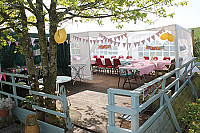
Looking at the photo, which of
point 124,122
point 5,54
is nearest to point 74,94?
point 124,122

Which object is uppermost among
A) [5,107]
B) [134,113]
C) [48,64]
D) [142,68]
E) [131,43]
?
[131,43]

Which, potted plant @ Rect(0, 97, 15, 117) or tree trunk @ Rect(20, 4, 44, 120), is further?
potted plant @ Rect(0, 97, 15, 117)

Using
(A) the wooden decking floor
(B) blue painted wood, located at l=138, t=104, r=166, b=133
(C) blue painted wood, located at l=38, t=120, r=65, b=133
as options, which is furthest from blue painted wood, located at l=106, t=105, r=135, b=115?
(C) blue painted wood, located at l=38, t=120, r=65, b=133

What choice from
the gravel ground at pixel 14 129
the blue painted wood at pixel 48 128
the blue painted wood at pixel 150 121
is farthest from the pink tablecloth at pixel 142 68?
the gravel ground at pixel 14 129

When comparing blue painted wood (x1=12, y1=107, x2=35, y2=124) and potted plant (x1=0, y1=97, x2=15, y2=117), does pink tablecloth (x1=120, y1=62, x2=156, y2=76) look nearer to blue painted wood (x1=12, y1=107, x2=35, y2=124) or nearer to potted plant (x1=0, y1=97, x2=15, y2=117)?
blue painted wood (x1=12, y1=107, x2=35, y2=124)

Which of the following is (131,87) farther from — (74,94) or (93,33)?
(93,33)

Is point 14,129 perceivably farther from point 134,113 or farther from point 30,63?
point 134,113

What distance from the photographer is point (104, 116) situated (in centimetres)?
401

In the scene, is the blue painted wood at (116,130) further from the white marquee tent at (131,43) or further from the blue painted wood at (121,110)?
the white marquee tent at (131,43)

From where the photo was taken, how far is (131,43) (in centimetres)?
999

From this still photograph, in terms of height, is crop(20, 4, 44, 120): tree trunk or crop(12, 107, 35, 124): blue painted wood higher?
crop(20, 4, 44, 120): tree trunk

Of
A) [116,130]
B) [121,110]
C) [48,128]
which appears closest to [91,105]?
[48,128]

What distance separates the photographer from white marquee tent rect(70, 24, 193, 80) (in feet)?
19.2

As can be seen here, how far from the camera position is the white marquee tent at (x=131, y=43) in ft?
19.2
